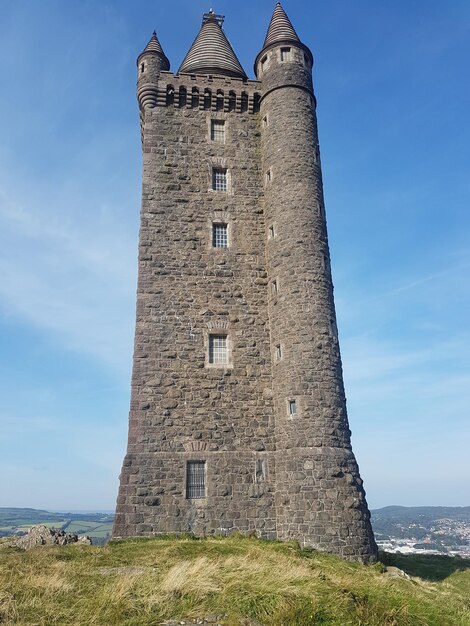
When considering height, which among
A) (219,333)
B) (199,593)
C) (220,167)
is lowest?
(199,593)

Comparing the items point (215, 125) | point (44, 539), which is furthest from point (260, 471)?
point (215, 125)

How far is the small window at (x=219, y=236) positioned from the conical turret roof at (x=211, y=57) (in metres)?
8.74

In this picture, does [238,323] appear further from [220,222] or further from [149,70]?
[149,70]

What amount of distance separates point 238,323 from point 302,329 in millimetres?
2749

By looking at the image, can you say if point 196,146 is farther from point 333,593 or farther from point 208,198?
point 333,593

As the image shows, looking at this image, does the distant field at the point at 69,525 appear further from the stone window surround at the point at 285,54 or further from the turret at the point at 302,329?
the stone window surround at the point at 285,54

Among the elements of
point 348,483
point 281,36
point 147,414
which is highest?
point 281,36

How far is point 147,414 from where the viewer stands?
17297 millimetres

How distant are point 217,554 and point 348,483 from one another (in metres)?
5.70

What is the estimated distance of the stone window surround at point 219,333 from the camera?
1856 centimetres

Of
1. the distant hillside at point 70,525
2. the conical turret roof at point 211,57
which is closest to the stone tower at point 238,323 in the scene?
the conical turret roof at point 211,57

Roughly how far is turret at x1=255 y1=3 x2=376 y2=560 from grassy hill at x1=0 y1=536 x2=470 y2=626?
11.9 feet

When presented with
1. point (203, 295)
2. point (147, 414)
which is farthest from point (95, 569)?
point (203, 295)

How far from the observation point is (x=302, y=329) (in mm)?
17922
